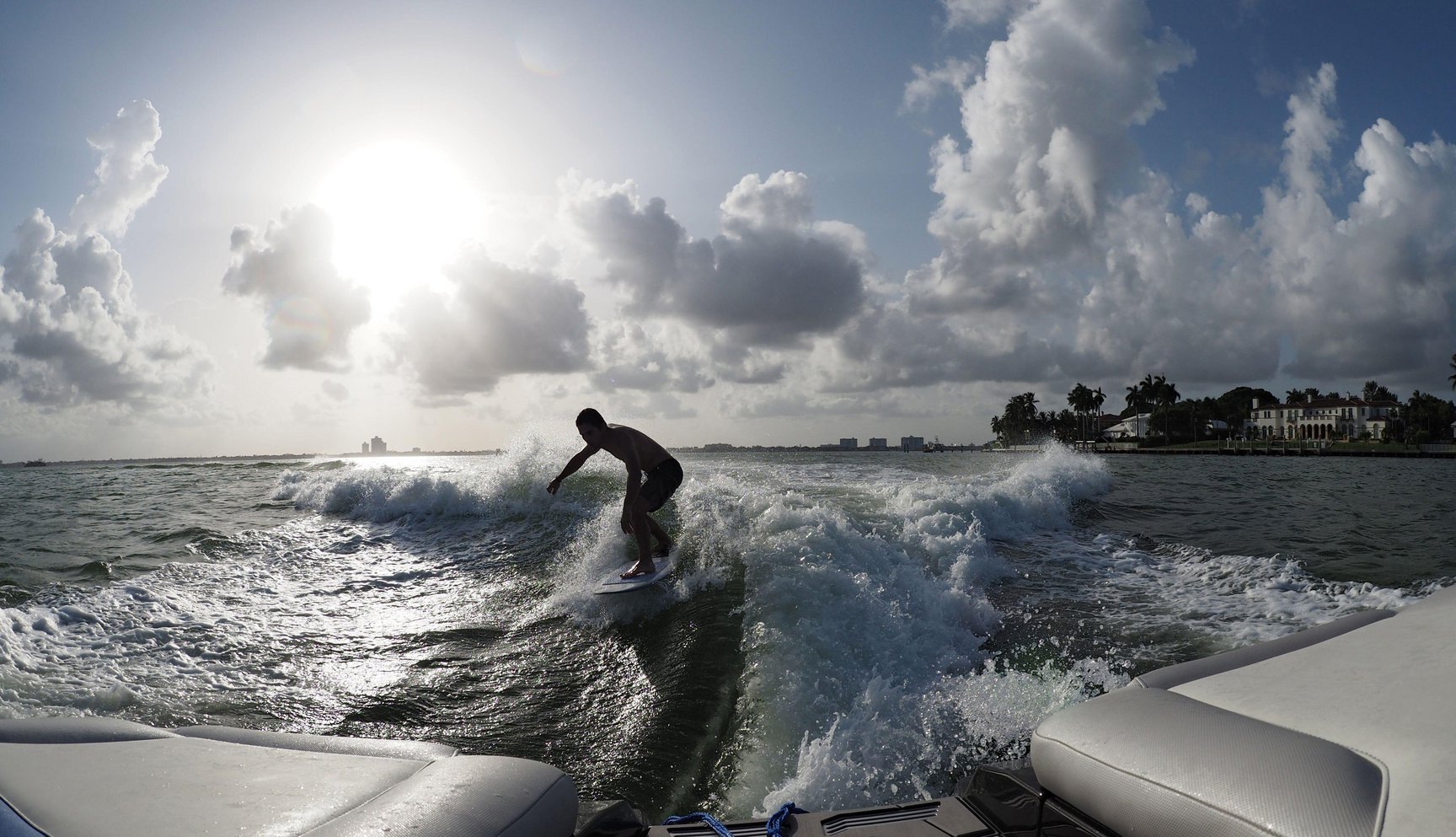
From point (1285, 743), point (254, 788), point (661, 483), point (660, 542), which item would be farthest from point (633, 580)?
point (1285, 743)

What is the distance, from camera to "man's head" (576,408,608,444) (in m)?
7.25

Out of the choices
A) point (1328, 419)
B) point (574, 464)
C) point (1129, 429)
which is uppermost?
point (1328, 419)

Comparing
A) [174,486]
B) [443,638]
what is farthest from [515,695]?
[174,486]

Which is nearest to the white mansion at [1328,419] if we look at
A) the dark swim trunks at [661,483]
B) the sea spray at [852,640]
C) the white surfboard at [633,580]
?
the sea spray at [852,640]

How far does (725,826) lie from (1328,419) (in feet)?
451

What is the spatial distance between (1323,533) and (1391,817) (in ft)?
47.8

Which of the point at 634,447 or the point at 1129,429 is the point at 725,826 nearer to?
the point at 634,447

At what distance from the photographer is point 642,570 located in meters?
7.14

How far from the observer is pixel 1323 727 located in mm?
1588

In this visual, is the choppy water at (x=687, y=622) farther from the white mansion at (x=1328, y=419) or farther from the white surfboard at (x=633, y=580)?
the white mansion at (x=1328, y=419)

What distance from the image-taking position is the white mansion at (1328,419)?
96.2 m

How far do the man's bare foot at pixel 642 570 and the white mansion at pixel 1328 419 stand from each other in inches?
5113

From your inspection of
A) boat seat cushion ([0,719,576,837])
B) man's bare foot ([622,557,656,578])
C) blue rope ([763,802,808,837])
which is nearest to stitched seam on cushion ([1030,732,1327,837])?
blue rope ([763,802,808,837])

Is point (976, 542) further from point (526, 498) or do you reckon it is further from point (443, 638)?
point (526, 498)
